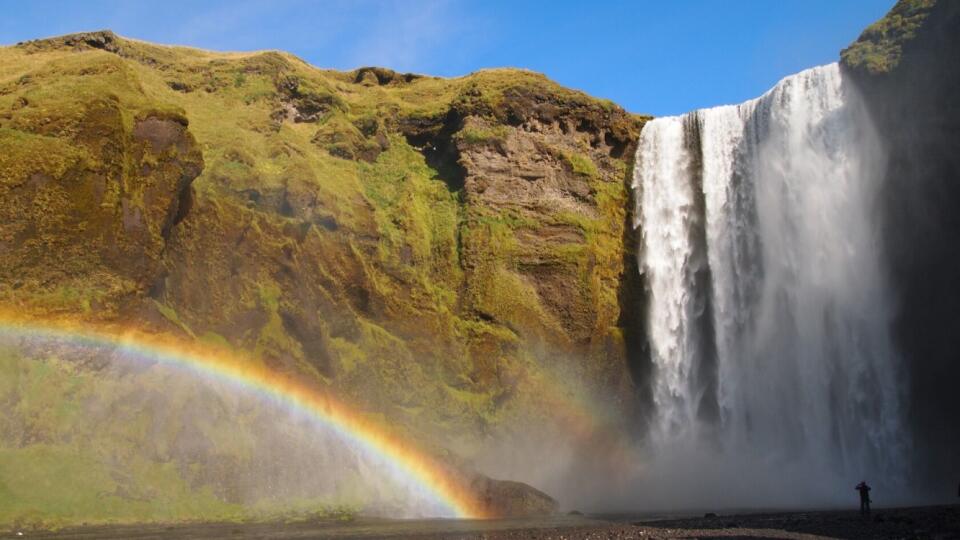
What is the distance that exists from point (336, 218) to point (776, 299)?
949 inches

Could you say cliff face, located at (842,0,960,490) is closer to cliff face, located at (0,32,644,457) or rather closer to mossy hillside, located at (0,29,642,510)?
cliff face, located at (0,32,644,457)

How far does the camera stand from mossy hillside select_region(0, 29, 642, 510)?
36.8 metres

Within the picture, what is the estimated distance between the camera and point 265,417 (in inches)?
1371

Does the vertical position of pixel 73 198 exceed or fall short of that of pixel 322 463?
it exceeds it

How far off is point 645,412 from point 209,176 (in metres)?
27.1

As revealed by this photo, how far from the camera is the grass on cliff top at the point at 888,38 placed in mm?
43906

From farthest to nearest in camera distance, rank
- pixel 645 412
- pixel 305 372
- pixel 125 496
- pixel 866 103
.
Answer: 1. pixel 645 412
2. pixel 866 103
3. pixel 305 372
4. pixel 125 496

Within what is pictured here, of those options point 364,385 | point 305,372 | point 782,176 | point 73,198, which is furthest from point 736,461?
point 73,198

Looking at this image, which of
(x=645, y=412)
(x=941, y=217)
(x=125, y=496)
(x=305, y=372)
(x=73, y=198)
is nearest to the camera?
(x=125, y=496)

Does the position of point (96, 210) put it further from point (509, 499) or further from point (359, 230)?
point (509, 499)

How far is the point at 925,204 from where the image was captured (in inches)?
1657

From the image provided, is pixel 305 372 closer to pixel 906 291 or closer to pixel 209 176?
pixel 209 176

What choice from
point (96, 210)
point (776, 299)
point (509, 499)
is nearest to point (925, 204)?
point (776, 299)

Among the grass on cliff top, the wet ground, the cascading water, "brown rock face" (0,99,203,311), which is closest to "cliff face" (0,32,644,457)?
"brown rock face" (0,99,203,311)
